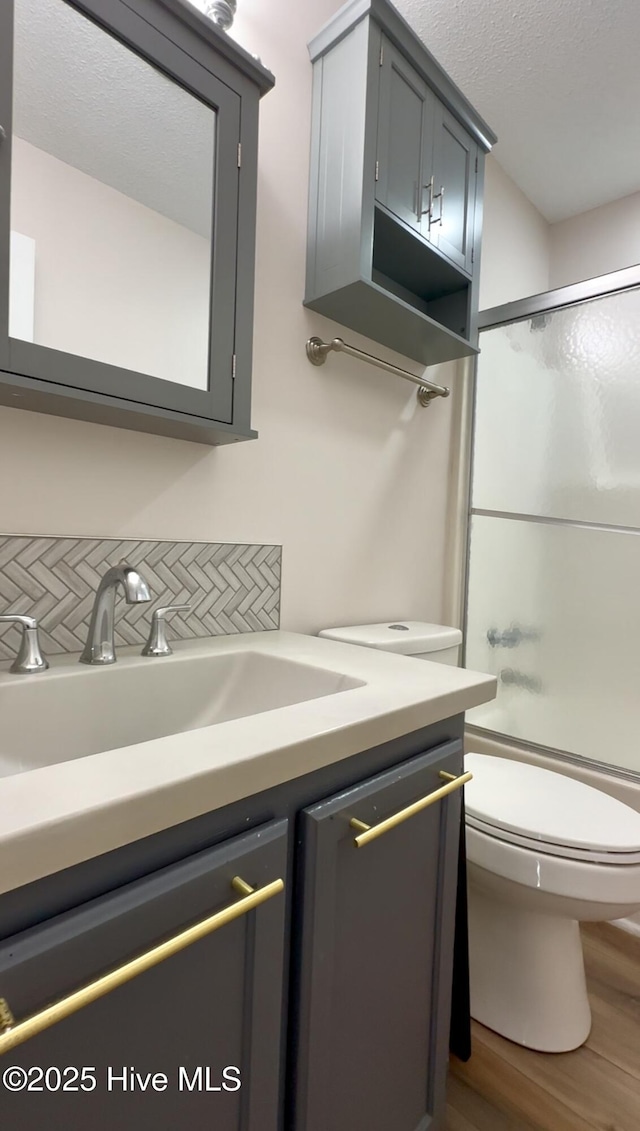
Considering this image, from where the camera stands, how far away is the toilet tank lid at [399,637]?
1312 millimetres

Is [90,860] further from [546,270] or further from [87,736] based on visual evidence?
[546,270]

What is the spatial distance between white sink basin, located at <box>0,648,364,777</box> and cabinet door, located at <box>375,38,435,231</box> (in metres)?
1.08

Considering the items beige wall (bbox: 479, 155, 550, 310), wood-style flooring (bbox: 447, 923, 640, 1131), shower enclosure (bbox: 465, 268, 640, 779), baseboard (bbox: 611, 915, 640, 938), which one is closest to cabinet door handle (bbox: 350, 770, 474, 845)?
wood-style flooring (bbox: 447, 923, 640, 1131)

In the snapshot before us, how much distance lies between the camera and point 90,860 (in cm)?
44

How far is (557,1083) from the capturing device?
1129 millimetres

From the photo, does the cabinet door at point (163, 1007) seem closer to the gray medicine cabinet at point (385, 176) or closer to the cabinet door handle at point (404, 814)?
the cabinet door handle at point (404, 814)

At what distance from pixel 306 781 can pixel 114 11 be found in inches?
45.5

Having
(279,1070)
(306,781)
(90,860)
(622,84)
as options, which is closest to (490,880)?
(279,1070)

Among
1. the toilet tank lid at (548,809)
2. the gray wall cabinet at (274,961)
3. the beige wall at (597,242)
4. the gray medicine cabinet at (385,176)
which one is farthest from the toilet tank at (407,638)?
the beige wall at (597,242)

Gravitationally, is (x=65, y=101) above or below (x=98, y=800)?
above

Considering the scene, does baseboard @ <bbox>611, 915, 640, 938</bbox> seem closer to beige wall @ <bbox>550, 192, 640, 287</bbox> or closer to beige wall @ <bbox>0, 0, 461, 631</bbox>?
beige wall @ <bbox>0, 0, 461, 631</bbox>

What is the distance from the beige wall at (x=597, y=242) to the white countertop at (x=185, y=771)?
7.75 feet

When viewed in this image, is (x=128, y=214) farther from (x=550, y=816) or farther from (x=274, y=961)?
(x=550, y=816)

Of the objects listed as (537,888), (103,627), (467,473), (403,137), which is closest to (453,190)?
(403,137)
